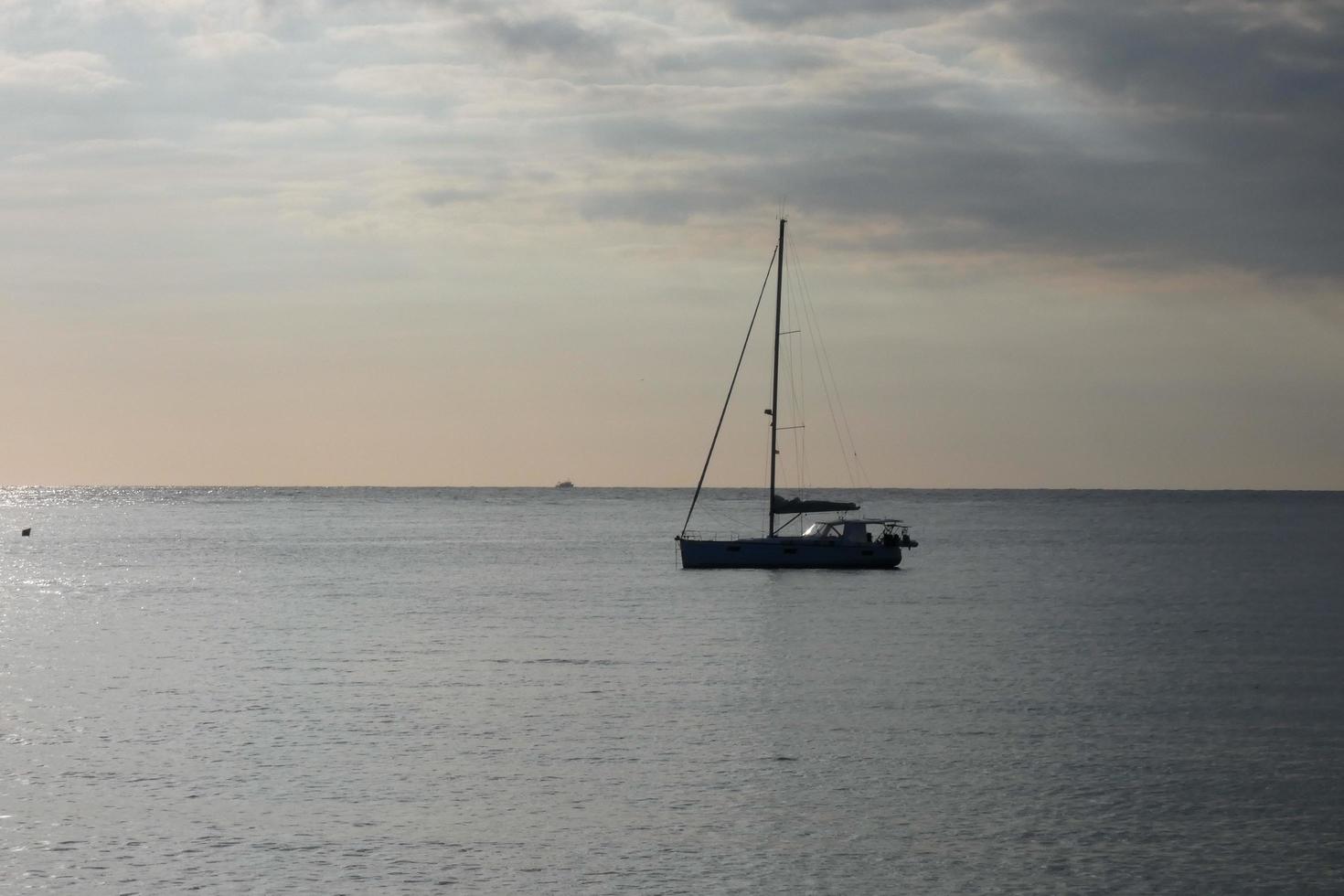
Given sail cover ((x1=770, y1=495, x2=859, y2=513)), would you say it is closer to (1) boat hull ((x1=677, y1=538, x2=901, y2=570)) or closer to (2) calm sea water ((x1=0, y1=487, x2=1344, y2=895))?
(1) boat hull ((x1=677, y1=538, x2=901, y2=570))

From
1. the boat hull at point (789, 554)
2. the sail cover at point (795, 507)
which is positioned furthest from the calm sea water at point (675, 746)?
the boat hull at point (789, 554)

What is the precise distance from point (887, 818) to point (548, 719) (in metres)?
14.3

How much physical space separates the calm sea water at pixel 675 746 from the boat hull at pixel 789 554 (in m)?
13.6

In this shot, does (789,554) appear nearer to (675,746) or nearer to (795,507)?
(795,507)

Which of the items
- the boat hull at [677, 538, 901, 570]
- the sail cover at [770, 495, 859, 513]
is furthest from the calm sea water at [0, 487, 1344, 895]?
the boat hull at [677, 538, 901, 570]

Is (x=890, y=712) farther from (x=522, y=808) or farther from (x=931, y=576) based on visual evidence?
(x=931, y=576)

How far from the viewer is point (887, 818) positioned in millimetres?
32500

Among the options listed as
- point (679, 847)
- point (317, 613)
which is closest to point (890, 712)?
point (679, 847)

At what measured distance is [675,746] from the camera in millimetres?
39875

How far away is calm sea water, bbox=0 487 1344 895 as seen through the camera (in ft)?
95.5

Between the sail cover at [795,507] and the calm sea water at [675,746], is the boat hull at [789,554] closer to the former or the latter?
the sail cover at [795,507]

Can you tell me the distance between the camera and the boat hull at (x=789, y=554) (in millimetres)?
100688

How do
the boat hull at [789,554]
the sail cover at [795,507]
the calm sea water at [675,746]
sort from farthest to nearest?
the boat hull at [789,554] < the sail cover at [795,507] < the calm sea water at [675,746]

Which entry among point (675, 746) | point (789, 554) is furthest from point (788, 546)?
point (675, 746)
